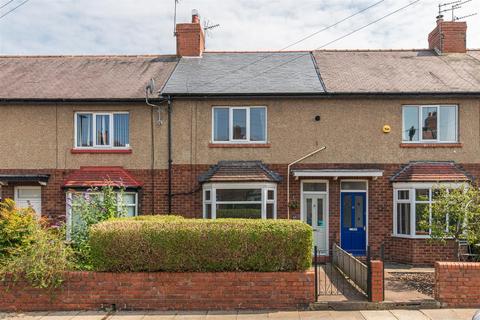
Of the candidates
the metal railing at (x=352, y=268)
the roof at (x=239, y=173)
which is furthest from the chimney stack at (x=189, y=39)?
the metal railing at (x=352, y=268)

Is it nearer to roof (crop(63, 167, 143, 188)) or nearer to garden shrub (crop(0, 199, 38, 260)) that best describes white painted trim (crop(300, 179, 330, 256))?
roof (crop(63, 167, 143, 188))

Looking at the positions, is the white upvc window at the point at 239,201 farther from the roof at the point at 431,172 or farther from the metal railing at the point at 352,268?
the roof at the point at 431,172

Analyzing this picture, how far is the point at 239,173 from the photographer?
13.2 m

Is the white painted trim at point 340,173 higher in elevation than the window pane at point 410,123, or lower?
lower

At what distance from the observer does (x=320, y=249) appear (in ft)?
44.9

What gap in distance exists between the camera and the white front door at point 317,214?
13.8m

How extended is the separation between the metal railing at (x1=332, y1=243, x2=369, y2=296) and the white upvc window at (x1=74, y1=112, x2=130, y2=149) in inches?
294

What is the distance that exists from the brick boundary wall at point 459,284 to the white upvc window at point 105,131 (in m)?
9.91

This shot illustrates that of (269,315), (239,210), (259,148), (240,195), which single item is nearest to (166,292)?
(269,315)

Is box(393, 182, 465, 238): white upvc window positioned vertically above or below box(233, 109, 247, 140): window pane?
below

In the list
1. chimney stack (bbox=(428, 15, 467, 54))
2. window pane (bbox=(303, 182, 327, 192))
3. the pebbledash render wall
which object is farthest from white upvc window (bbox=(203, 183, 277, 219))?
chimney stack (bbox=(428, 15, 467, 54))

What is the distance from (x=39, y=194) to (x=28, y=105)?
9.60 feet

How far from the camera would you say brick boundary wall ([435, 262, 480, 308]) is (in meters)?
8.36

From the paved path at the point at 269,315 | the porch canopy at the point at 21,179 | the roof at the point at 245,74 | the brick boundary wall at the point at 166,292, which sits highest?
the roof at the point at 245,74
